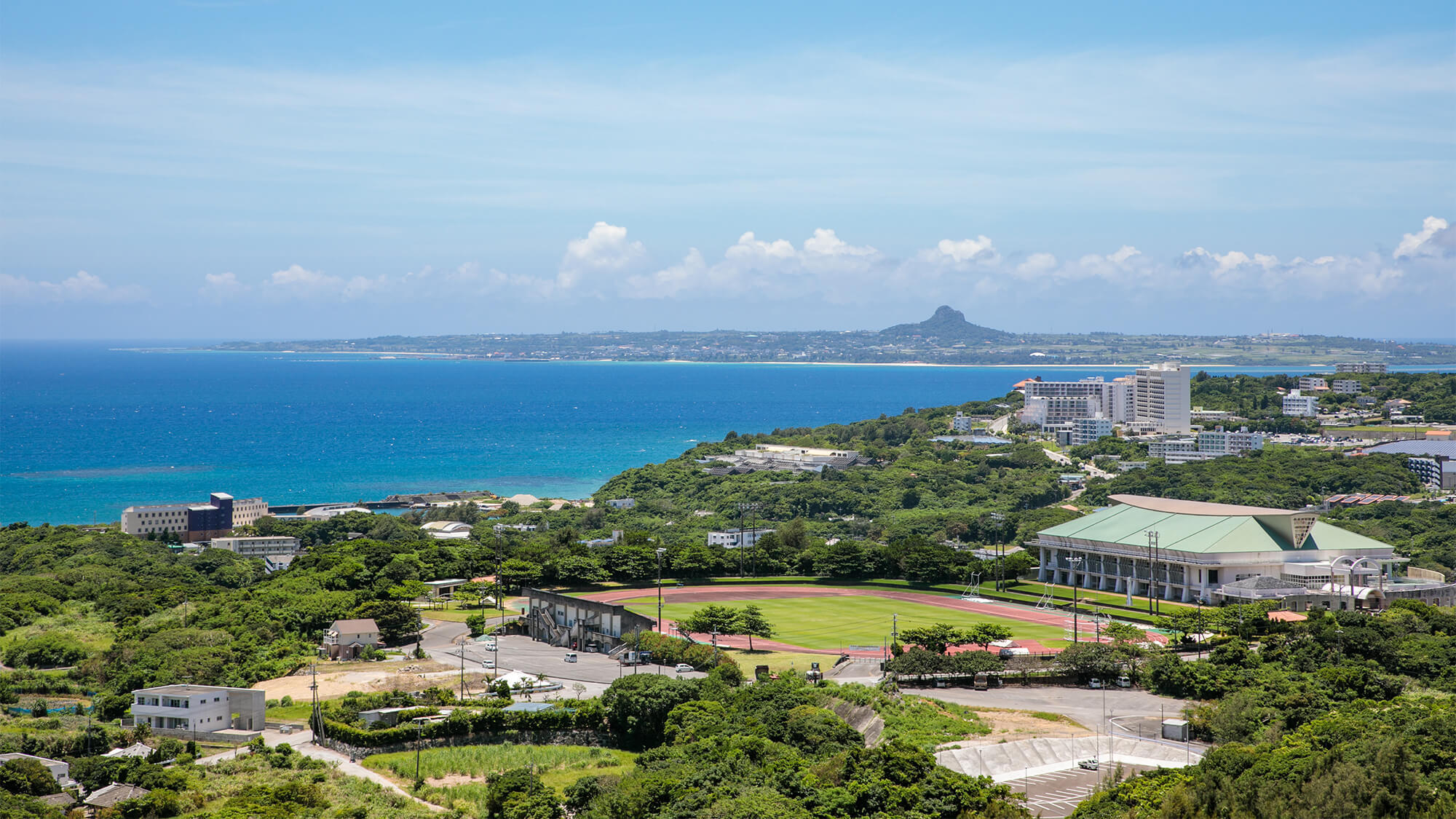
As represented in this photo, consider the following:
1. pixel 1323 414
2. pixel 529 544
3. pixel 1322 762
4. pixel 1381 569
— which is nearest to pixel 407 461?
pixel 529 544

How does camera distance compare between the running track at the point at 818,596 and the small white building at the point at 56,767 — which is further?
the running track at the point at 818,596

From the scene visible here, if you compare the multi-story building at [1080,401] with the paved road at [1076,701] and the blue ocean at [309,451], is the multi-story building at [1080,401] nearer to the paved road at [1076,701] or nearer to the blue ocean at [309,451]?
the blue ocean at [309,451]

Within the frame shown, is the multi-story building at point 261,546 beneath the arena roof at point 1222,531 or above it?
beneath

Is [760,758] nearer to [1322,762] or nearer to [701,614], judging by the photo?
[1322,762]

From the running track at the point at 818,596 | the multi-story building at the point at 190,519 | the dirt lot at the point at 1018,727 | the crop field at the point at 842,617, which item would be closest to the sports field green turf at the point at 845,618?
the crop field at the point at 842,617

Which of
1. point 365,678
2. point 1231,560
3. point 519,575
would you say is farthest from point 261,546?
point 1231,560
